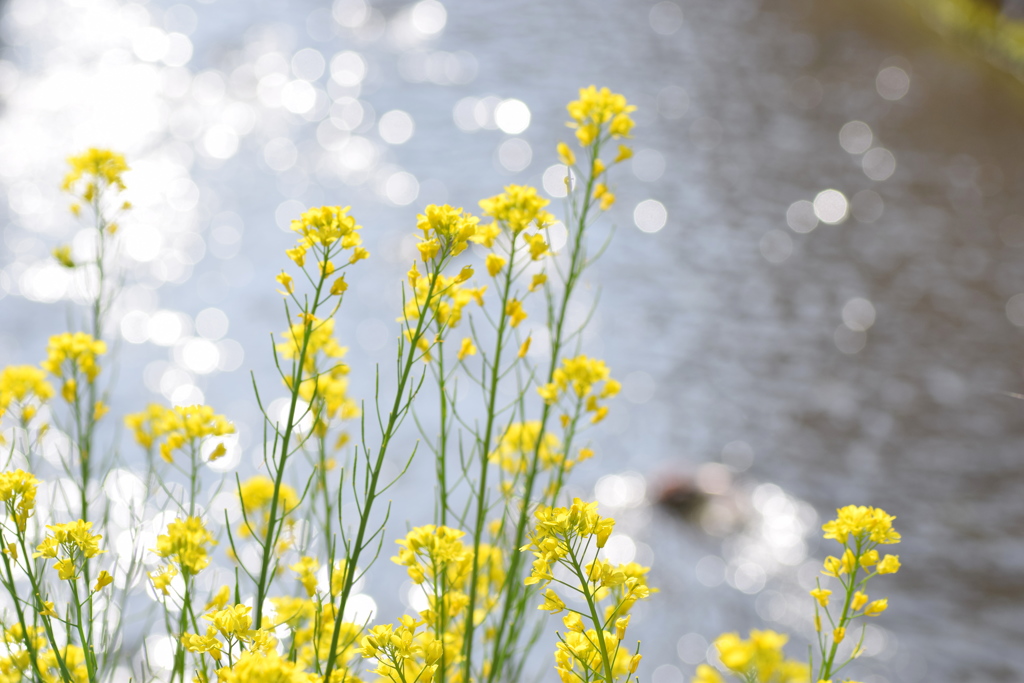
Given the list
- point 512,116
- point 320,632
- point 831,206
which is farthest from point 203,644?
point 512,116

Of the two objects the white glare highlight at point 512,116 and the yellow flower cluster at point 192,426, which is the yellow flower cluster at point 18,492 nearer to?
the yellow flower cluster at point 192,426

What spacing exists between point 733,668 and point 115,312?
4535mm

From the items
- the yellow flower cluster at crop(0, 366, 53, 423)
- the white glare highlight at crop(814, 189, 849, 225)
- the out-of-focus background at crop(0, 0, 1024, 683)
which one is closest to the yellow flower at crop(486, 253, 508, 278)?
the yellow flower cluster at crop(0, 366, 53, 423)

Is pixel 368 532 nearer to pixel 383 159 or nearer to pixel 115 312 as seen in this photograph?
pixel 115 312

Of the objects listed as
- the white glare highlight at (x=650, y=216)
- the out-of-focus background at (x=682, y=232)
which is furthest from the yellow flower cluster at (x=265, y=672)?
the white glare highlight at (x=650, y=216)

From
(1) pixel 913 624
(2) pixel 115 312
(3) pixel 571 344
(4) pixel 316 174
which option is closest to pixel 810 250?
(3) pixel 571 344

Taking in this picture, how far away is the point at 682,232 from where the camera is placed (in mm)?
5473

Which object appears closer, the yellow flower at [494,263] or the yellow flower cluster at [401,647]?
the yellow flower cluster at [401,647]

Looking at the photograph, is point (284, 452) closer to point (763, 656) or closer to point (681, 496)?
point (763, 656)

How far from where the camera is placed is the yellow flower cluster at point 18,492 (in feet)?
2.86

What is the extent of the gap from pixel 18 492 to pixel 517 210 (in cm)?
62

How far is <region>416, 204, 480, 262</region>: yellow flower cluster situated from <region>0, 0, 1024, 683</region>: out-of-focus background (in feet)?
8.01

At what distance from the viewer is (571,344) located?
4.57 m

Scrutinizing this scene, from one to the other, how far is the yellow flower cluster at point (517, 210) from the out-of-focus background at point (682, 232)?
236cm
